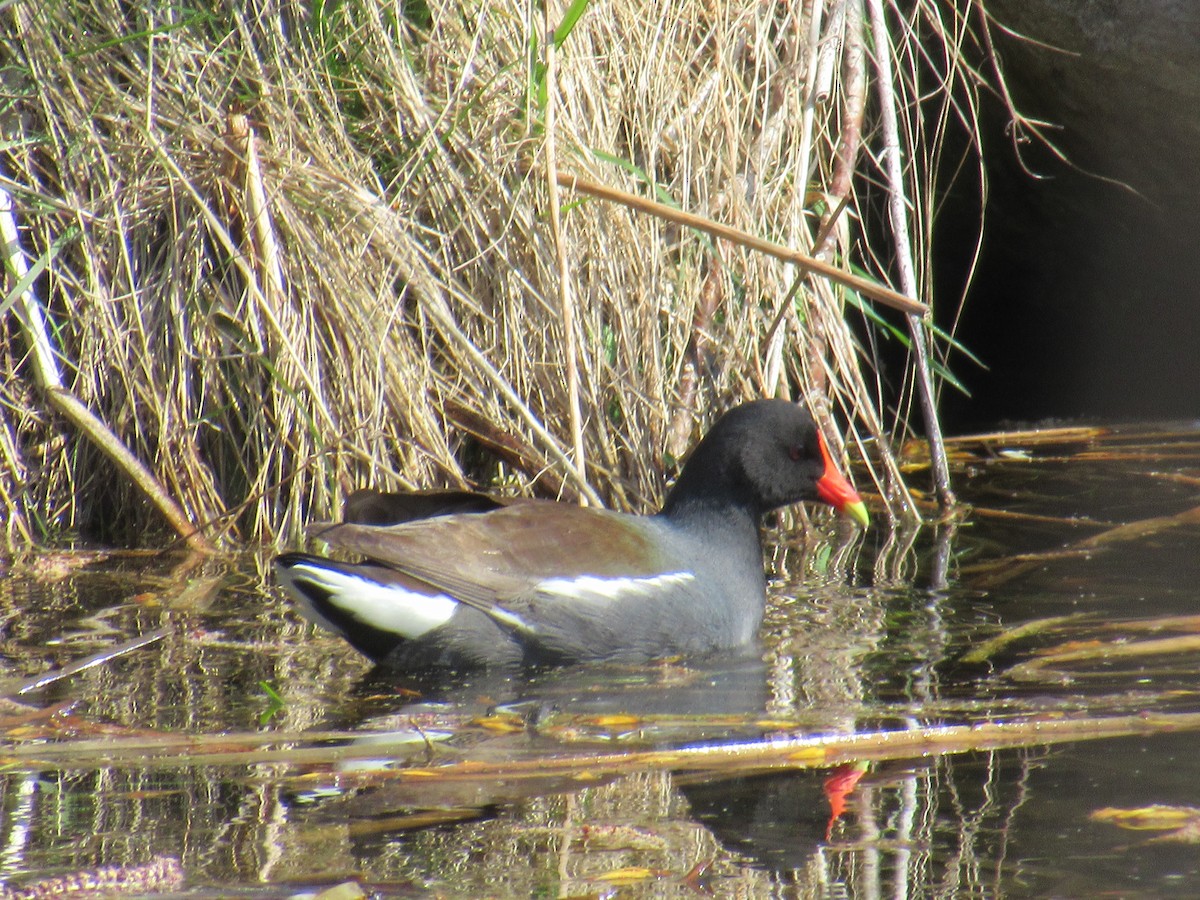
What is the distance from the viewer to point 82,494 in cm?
418

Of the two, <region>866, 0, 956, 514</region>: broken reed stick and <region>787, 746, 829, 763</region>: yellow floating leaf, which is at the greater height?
<region>866, 0, 956, 514</region>: broken reed stick

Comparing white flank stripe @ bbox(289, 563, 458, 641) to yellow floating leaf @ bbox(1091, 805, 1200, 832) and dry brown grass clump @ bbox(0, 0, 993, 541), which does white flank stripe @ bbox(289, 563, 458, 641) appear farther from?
yellow floating leaf @ bbox(1091, 805, 1200, 832)

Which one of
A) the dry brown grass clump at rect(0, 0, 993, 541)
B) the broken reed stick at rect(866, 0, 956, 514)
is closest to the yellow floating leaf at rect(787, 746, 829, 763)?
the dry brown grass clump at rect(0, 0, 993, 541)

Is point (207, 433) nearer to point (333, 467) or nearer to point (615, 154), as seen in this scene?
point (333, 467)

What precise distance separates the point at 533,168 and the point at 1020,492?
6.17ft

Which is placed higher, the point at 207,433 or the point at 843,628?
the point at 207,433

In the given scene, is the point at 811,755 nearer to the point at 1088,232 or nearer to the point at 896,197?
the point at 896,197

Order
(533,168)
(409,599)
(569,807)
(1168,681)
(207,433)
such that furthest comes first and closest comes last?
(207,433)
(533,168)
(409,599)
(1168,681)
(569,807)

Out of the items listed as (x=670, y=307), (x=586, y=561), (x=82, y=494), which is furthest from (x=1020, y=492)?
(x=82, y=494)

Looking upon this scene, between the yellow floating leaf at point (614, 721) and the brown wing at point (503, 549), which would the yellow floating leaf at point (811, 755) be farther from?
the brown wing at point (503, 549)

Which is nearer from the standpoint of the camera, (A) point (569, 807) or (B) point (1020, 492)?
(A) point (569, 807)

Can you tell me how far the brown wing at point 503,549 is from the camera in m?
3.05

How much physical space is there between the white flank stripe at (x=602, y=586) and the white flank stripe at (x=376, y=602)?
242mm

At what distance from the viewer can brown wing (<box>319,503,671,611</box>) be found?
3.05 meters
